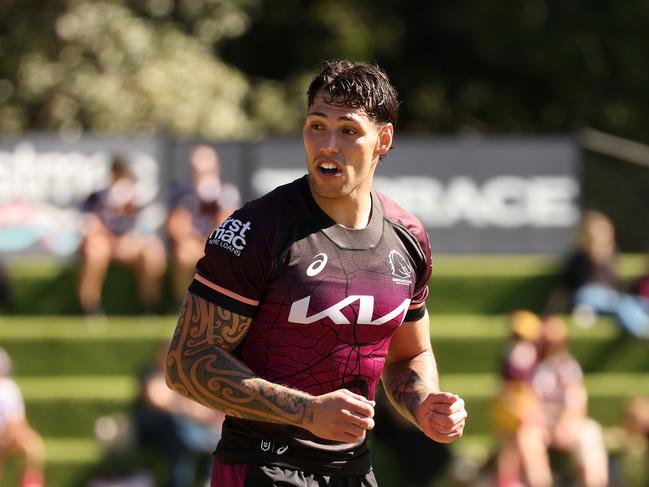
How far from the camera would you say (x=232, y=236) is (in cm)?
422

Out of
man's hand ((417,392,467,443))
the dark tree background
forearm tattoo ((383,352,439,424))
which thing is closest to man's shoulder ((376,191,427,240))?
forearm tattoo ((383,352,439,424))

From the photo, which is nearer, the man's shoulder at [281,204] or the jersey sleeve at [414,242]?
the man's shoulder at [281,204]

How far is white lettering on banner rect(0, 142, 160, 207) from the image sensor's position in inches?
498

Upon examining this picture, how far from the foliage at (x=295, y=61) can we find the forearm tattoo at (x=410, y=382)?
1265cm

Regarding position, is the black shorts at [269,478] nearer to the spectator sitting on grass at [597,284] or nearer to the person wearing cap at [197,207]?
the person wearing cap at [197,207]

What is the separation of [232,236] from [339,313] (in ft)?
1.32

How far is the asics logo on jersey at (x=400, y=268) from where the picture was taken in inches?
176

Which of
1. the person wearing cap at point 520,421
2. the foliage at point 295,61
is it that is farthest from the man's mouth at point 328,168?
the foliage at point 295,61

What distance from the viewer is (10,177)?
12.7 meters

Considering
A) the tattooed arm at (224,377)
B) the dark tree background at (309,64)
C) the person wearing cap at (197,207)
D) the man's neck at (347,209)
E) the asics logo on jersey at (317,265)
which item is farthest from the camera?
the dark tree background at (309,64)

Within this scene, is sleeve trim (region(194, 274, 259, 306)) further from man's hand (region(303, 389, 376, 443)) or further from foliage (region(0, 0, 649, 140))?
foliage (region(0, 0, 649, 140))

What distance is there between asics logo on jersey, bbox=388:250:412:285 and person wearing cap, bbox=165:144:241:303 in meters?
7.38

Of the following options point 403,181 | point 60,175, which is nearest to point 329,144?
point 403,181

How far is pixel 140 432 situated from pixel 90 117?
7337 mm
